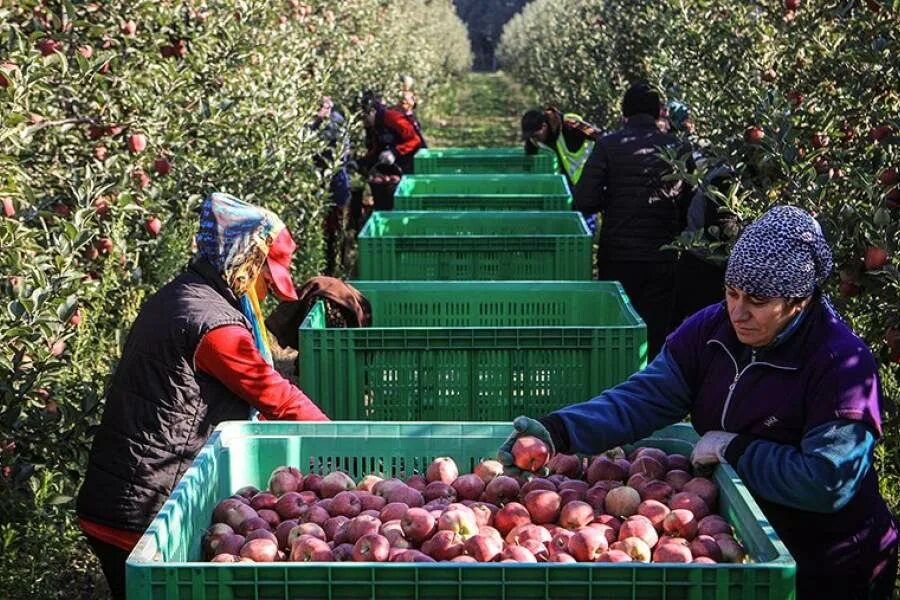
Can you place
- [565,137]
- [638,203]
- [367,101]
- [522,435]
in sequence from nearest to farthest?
[522,435] < [638,203] < [565,137] < [367,101]

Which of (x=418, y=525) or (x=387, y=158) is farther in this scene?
(x=387, y=158)

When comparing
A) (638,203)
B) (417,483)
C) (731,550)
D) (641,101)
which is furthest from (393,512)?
(641,101)

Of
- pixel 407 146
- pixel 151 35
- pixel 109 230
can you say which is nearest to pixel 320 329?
pixel 109 230

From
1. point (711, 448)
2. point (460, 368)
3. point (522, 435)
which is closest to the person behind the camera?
point (711, 448)

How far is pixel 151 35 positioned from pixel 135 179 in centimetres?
76

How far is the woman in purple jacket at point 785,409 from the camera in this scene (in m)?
2.76

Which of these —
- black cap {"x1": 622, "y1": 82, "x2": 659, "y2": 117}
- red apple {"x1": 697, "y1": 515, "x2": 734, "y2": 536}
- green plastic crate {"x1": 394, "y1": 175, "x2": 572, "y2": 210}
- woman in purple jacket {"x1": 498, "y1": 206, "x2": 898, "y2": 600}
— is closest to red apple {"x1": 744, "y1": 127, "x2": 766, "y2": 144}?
black cap {"x1": 622, "y1": 82, "x2": 659, "y2": 117}

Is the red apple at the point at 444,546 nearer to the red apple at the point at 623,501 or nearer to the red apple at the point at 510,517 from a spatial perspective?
the red apple at the point at 510,517

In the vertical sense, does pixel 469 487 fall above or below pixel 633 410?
below

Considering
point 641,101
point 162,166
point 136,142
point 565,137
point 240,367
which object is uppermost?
point 641,101

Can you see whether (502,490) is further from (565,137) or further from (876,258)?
(565,137)

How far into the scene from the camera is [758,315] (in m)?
2.83

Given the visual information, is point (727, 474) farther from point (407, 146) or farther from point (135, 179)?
point (407, 146)

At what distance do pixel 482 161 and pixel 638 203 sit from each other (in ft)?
16.0
